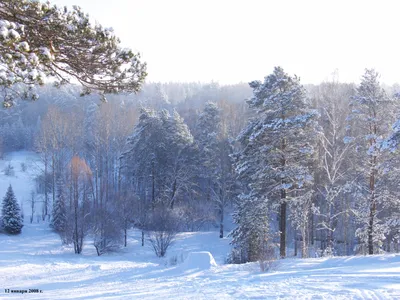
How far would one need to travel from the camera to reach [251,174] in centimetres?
1560

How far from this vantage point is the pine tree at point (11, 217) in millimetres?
26297

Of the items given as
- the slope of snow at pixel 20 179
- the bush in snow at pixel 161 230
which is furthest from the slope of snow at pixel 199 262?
the slope of snow at pixel 20 179

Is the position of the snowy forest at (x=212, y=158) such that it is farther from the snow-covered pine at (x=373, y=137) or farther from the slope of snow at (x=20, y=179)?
the slope of snow at (x=20, y=179)

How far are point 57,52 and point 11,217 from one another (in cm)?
2518

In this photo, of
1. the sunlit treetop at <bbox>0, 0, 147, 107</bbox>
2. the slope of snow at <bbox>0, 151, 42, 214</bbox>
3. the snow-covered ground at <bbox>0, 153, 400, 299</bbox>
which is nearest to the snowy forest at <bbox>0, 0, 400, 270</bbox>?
the sunlit treetop at <bbox>0, 0, 147, 107</bbox>

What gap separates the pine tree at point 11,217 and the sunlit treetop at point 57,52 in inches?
918

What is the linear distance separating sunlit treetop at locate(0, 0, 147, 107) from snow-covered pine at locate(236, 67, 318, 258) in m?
8.19

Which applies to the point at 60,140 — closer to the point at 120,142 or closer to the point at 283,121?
the point at 120,142

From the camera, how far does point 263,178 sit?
1434 centimetres

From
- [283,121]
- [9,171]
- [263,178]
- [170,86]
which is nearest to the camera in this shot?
[283,121]

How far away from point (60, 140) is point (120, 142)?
6132 millimetres

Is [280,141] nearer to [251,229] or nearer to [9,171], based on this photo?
[251,229]

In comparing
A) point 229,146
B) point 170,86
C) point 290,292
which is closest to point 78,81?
point 290,292

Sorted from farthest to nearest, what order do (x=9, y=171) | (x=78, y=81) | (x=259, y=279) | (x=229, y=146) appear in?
1. (x=9, y=171)
2. (x=229, y=146)
3. (x=259, y=279)
4. (x=78, y=81)
